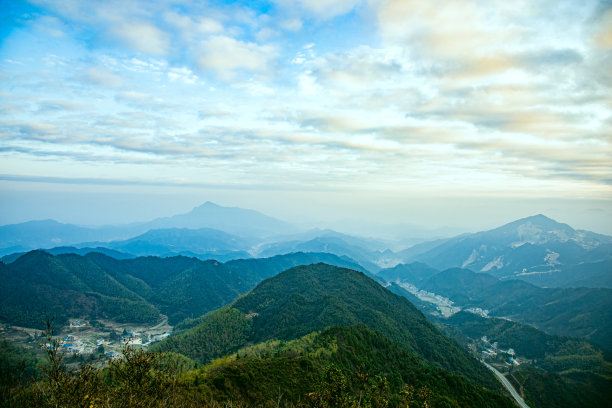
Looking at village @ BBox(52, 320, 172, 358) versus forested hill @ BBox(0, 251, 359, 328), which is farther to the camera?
forested hill @ BBox(0, 251, 359, 328)

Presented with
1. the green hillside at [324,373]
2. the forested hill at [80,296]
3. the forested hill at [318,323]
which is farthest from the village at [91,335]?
the green hillside at [324,373]

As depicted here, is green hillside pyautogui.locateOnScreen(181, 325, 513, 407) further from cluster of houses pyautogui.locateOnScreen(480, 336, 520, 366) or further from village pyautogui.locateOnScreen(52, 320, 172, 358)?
cluster of houses pyautogui.locateOnScreen(480, 336, 520, 366)

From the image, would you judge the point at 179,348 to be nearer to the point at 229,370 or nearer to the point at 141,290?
the point at 229,370

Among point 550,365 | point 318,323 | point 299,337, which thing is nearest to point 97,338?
point 299,337

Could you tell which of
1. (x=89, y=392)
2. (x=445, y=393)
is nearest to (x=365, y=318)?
(x=445, y=393)

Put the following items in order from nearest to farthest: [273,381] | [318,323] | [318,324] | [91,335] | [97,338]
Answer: [273,381] < [318,324] < [318,323] < [97,338] < [91,335]

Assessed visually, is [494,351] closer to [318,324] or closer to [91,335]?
[318,324]

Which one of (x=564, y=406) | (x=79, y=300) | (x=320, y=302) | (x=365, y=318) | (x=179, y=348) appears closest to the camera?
(x=564, y=406)

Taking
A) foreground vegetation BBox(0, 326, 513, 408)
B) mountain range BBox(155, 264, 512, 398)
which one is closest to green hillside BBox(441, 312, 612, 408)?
mountain range BBox(155, 264, 512, 398)
